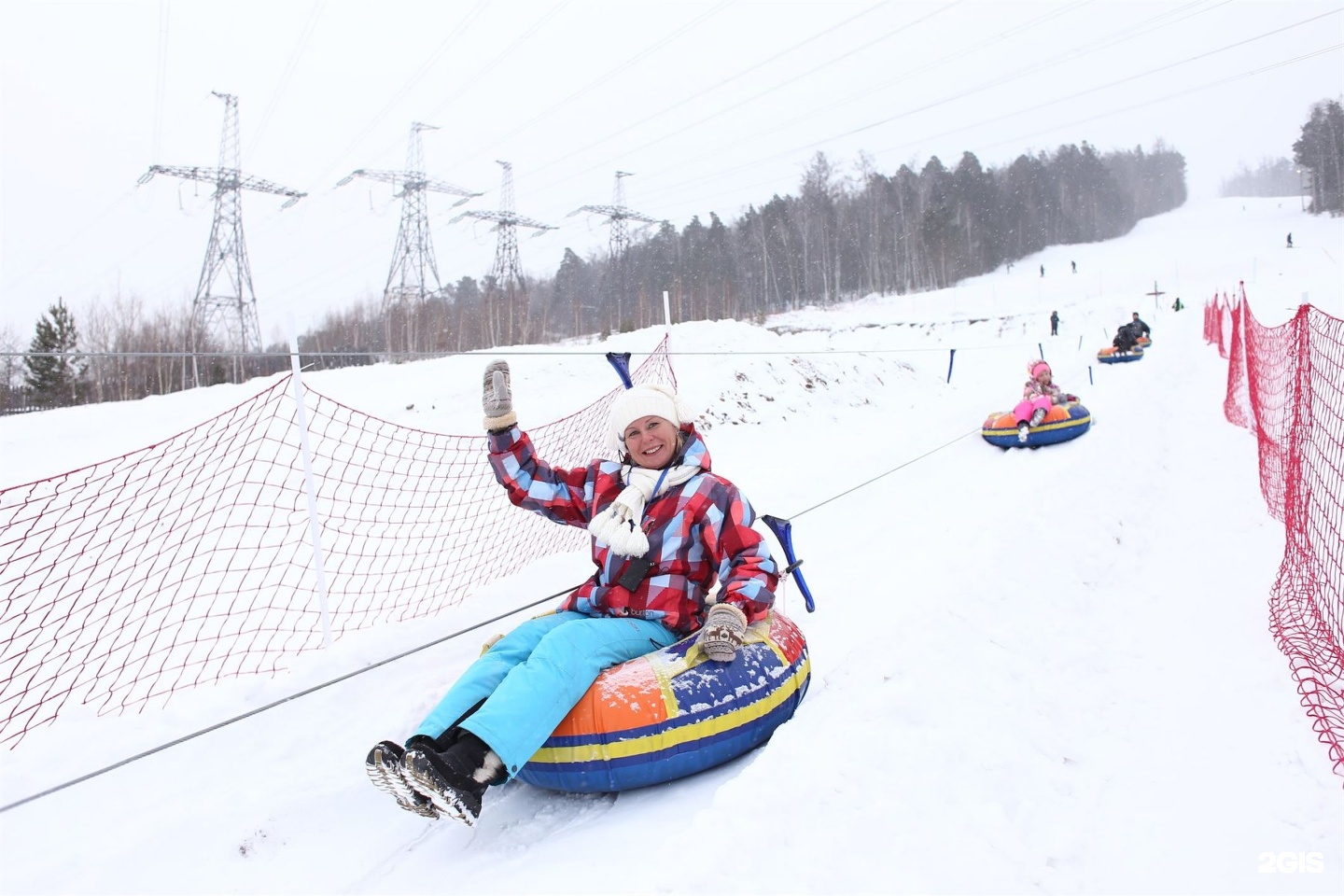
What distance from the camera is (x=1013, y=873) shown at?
184cm

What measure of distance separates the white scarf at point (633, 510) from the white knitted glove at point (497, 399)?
0.59m

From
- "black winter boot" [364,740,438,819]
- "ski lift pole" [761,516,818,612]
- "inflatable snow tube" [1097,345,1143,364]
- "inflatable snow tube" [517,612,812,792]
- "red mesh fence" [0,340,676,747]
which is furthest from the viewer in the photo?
"inflatable snow tube" [1097,345,1143,364]

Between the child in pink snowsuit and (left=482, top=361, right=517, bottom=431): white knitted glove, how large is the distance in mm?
7156

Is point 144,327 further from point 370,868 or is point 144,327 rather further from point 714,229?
point 370,868

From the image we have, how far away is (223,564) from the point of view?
5.62 meters

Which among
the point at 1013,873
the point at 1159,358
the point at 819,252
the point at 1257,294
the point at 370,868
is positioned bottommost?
the point at 370,868

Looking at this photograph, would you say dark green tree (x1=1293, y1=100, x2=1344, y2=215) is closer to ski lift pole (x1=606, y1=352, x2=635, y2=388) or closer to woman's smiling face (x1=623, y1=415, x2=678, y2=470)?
ski lift pole (x1=606, y1=352, x2=635, y2=388)

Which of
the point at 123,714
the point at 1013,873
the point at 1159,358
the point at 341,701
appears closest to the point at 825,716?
the point at 1013,873

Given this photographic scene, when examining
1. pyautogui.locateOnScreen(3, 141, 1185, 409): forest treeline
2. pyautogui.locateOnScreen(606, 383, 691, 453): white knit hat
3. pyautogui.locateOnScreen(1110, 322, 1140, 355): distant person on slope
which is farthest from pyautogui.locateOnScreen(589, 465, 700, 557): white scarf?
pyautogui.locateOnScreen(3, 141, 1185, 409): forest treeline

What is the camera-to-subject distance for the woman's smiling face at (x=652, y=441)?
3061 mm

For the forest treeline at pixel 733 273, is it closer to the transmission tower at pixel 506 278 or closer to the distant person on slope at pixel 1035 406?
the transmission tower at pixel 506 278

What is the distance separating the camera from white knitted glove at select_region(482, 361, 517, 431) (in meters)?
3.10

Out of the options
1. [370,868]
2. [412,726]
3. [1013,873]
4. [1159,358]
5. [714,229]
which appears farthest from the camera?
[714,229]

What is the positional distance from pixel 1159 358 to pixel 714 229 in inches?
1383
